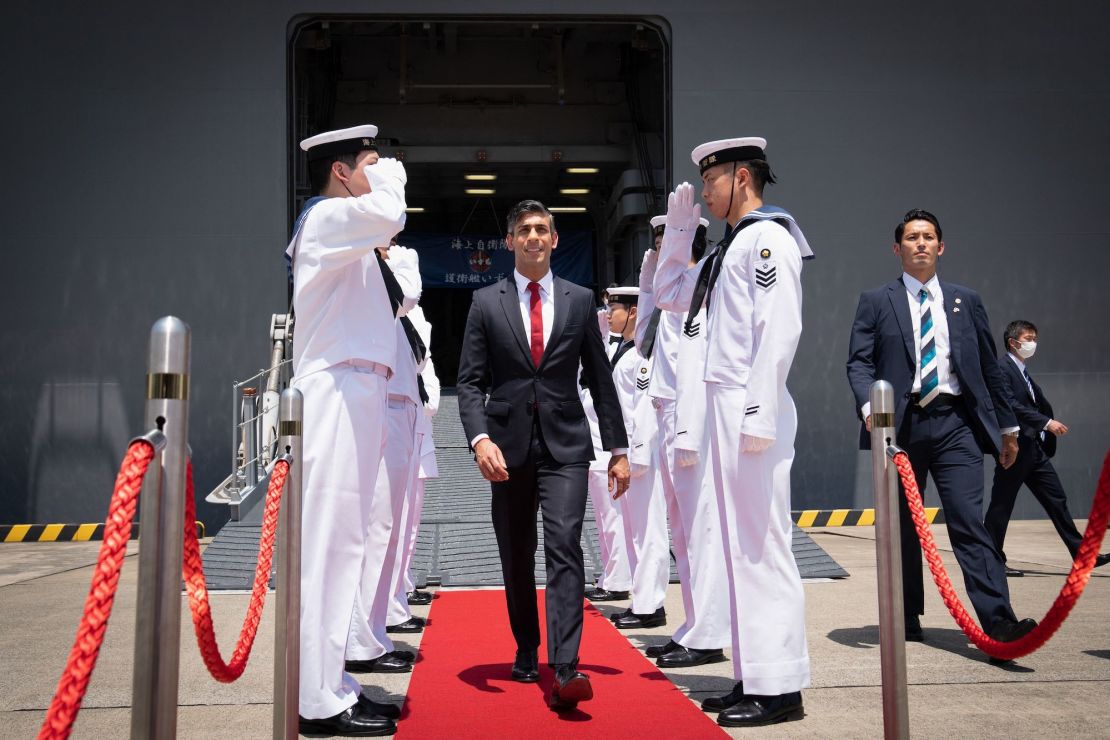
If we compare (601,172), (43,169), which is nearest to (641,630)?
(43,169)

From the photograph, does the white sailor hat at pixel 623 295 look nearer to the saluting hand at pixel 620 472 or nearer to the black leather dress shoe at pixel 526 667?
the saluting hand at pixel 620 472

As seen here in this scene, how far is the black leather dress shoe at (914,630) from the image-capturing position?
16.1 ft

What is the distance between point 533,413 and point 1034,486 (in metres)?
4.55

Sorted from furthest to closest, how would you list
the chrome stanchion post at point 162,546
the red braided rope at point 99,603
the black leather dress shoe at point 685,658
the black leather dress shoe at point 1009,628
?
the black leather dress shoe at point 685,658
the black leather dress shoe at point 1009,628
the chrome stanchion post at point 162,546
the red braided rope at point 99,603

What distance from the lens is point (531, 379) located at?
405 cm

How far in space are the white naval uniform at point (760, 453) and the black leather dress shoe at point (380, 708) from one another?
3.88ft

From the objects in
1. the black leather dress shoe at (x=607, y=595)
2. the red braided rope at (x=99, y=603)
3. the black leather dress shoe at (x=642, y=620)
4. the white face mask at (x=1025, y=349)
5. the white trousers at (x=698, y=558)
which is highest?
the white face mask at (x=1025, y=349)

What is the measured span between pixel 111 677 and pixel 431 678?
133cm

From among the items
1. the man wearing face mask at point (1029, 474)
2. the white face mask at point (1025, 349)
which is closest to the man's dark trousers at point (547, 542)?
the man wearing face mask at point (1029, 474)

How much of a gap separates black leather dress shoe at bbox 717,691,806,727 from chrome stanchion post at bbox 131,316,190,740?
2018mm

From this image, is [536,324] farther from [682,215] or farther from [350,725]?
[350,725]

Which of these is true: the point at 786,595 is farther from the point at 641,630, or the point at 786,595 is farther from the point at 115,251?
the point at 115,251

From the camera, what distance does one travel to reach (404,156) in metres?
18.2

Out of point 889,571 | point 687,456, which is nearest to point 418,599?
point 687,456
